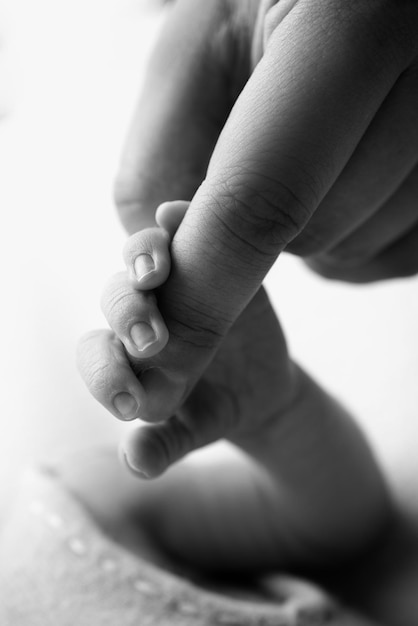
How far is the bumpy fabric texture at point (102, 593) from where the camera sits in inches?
28.7

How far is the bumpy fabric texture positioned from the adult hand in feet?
1.08

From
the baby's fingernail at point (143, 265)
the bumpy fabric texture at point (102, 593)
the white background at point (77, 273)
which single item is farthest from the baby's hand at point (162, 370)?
the white background at point (77, 273)

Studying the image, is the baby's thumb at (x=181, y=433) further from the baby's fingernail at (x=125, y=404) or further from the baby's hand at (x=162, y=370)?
the baby's fingernail at (x=125, y=404)

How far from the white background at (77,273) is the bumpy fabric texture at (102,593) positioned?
0.23m

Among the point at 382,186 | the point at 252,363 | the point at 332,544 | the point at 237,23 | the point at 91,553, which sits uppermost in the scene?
the point at 237,23

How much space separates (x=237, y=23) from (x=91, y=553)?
542mm

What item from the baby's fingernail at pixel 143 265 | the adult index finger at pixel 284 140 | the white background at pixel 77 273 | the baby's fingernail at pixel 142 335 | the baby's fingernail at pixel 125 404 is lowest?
the white background at pixel 77 273

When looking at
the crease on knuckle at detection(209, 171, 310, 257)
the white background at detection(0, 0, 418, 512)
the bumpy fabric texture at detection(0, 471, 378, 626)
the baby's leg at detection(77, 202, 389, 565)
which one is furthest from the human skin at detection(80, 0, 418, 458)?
the white background at detection(0, 0, 418, 512)

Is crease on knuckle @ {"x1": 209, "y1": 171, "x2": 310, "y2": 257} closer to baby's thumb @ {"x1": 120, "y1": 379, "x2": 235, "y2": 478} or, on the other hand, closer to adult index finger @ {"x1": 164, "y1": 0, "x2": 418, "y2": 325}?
adult index finger @ {"x1": 164, "y1": 0, "x2": 418, "y2": 325}

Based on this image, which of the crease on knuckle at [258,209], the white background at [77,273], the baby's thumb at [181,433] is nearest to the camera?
the crease on knuckle at [258,209]

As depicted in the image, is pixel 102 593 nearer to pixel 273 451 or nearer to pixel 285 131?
pixel 273 451

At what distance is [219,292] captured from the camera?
1.65 ft

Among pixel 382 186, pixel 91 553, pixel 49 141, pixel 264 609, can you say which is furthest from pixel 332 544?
pixel 49 141

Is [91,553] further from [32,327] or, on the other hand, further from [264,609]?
[32,327]
